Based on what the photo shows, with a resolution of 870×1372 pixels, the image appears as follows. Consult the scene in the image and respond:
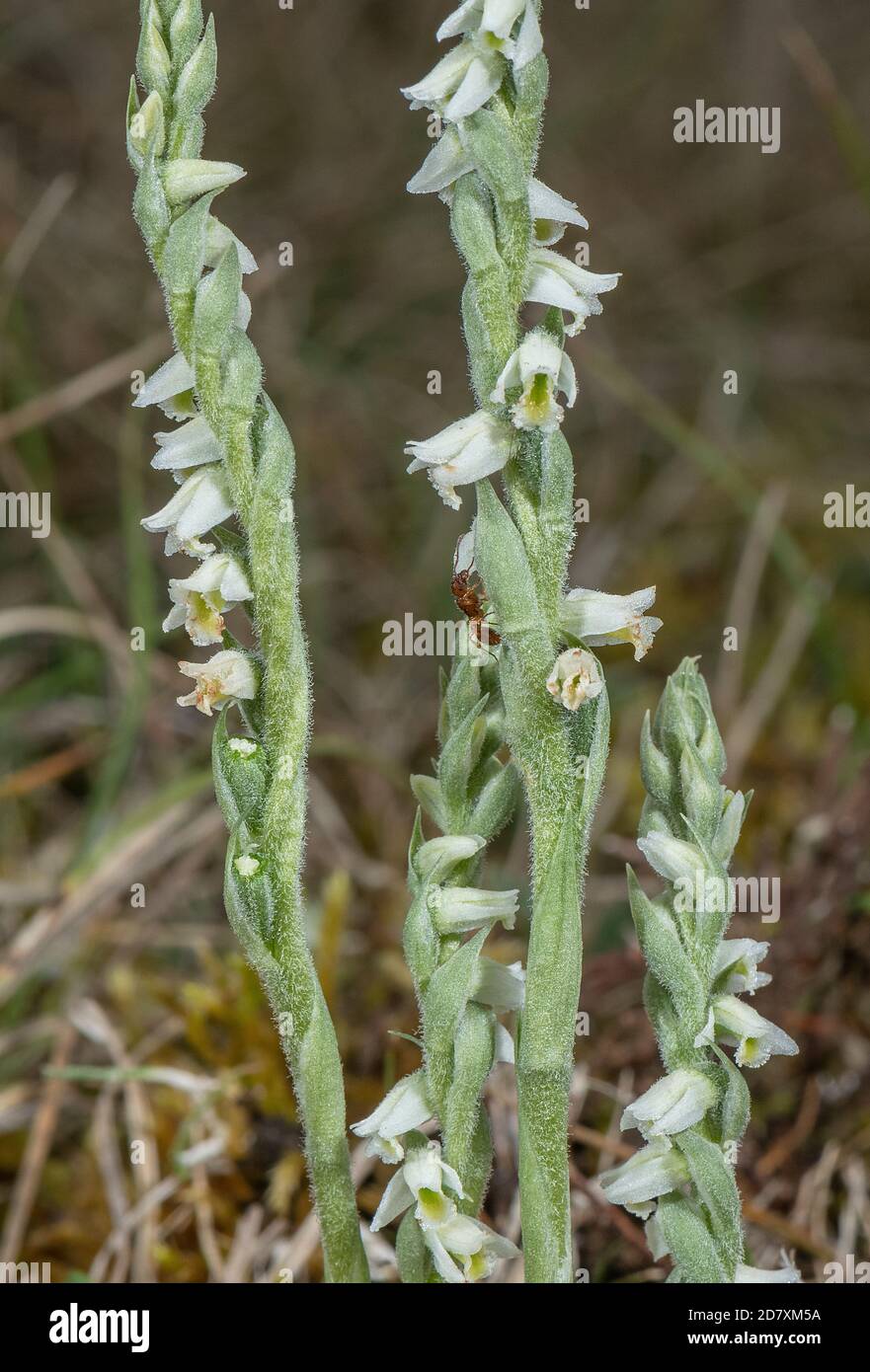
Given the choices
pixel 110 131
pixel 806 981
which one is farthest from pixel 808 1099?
pixel 110 131

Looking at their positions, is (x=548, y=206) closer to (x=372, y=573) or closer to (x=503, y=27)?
(x=503, y=27)

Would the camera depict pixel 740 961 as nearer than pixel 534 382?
No

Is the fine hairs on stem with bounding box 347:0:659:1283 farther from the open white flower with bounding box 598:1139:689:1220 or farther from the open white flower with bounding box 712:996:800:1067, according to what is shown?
the open white flower with bounding box 712:996:800:1067

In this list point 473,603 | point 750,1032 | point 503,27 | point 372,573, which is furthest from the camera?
point 372,573

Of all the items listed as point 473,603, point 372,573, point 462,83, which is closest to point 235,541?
point 473,603

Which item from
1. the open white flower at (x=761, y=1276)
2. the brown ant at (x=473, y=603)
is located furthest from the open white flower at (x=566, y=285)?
the open white flower at (x=761, y=1276)
